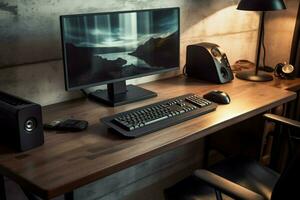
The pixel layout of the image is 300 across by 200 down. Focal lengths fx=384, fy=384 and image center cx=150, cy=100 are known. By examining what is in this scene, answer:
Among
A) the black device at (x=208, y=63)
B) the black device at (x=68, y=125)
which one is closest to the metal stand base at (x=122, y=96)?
the black device at (x=68, y=125)

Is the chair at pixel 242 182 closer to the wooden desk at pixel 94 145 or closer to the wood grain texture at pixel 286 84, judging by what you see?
the wooden desk at pixel 94 145

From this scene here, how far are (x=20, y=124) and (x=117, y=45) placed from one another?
64 centimetres

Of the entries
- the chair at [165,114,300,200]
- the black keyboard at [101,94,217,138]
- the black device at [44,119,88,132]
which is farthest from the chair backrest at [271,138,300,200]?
the black device at [44,119,88,132]

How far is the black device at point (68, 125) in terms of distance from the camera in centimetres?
150

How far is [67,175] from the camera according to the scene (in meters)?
1.18

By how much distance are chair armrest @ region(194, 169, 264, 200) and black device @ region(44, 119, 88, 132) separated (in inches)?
19.1

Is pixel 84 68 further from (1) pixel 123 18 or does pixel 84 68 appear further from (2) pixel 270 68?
(2) pixel 270 68

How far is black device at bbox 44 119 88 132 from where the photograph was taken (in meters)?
1.50

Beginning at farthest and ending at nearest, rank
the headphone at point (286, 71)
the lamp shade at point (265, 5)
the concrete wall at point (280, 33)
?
the concrete wall at point (280, 33), the headphone at point (286, 71), the lamp shade at point (265, 5)

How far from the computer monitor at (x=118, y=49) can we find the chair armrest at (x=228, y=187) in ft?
1.96

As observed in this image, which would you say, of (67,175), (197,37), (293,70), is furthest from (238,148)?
(67,175)

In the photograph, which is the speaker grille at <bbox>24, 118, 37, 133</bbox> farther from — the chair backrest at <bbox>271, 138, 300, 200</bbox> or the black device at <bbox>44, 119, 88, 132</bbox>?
the chair backrest at <bbox>271, 138, 300, 200</bbox>

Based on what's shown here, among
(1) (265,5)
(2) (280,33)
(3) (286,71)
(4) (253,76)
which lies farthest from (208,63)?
(2) (280,33)

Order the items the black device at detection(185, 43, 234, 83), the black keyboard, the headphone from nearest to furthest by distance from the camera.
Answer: the black keyboard
the black device at detection(185, 43, 234, 83)
the headphone
